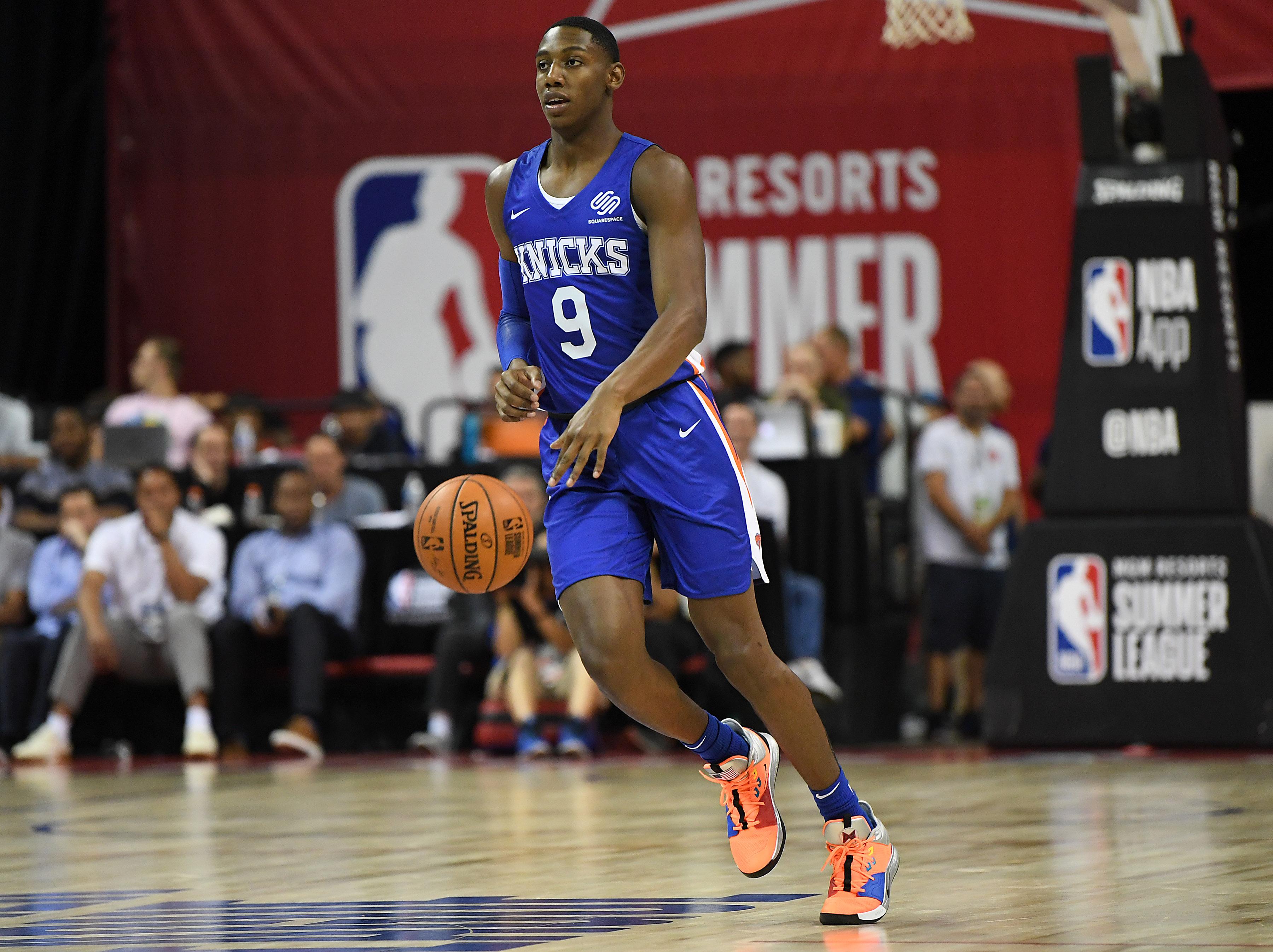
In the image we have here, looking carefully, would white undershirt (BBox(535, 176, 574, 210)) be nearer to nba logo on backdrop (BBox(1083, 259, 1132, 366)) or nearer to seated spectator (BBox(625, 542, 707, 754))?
seated spectator (BBox(625, 542, 707, 754))

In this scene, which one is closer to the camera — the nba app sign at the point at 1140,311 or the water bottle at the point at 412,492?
the nba app sign at the point at 1140,311

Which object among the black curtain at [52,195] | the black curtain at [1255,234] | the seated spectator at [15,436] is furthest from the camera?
→ the black curtain at [52,195]

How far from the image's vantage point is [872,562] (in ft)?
34.6

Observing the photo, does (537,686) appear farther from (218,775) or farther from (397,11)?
(397,11)

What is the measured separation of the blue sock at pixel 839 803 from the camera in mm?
4207

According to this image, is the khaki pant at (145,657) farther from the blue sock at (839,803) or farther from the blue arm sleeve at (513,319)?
the blue sock at (839,803)

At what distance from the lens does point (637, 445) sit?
4.19 metres

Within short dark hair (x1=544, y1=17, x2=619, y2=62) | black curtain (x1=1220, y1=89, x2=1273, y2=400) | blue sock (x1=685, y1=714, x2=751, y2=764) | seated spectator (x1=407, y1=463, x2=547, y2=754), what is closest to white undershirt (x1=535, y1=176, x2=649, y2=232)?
short dark hair (x1=544, y1=17, x2=619, y2=62)

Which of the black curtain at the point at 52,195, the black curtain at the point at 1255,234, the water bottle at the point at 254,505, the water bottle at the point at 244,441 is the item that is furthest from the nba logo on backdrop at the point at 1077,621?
the black curtain at the point at 52,195

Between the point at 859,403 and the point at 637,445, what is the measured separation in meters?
7.19

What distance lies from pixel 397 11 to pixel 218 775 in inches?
256

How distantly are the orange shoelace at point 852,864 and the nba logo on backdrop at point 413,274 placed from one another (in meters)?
9.52

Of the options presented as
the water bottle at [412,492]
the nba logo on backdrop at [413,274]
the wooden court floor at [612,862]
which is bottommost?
the wooden court floor at [612,862]

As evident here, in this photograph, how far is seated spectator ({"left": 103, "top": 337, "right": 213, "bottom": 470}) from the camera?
11516 mm
